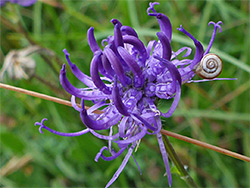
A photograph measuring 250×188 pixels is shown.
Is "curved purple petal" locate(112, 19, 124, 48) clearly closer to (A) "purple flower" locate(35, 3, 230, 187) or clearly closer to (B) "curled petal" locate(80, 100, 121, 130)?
(A) "purple flower" locate(35, 3, 230, 187)

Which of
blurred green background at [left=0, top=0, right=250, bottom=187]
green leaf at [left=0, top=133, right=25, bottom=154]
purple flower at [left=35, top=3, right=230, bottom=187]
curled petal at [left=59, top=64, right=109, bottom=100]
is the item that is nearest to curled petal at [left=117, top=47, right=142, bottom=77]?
purple flower at [left=35, top=3, right=230, bottom=187]

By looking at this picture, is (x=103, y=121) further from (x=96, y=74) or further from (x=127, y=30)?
(x=127, y=30)

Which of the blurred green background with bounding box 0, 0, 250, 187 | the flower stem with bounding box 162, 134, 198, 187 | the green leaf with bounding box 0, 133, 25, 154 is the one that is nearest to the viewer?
the flower stem with bounding box 162, 134, 198, 187

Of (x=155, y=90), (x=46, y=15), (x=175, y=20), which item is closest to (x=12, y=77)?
(x=155, y=90)

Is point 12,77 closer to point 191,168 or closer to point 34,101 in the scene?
point 34,101

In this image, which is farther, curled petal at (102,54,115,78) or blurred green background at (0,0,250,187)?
blurred green background at (0,0,250,187)

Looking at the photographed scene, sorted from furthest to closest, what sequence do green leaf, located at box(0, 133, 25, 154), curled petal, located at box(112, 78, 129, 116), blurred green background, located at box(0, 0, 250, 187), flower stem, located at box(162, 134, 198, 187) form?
green leaf, located at box(0, 133, 25, 154)
blurred green background, located at box(0, 0, 250, 187)
flower stem, located at box(162, 134, 198, 187)
curled petal, located at box(112, 78, 129, 116)
